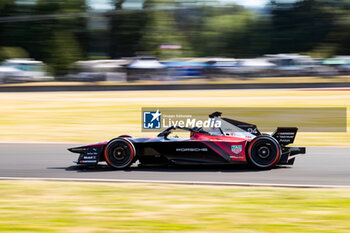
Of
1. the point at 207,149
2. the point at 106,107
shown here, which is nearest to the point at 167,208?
the point at 207,149

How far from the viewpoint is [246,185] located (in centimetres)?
741

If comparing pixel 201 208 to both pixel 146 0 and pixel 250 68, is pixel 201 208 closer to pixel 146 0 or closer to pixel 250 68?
pixel 250 68

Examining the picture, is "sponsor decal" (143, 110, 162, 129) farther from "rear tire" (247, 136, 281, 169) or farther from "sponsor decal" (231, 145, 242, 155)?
"rear tire" (247, 136, 281, 169)

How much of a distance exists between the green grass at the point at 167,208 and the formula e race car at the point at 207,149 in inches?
47.4

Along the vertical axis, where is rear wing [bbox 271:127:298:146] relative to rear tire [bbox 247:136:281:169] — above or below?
above

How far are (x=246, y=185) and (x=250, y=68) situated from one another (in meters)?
32.4

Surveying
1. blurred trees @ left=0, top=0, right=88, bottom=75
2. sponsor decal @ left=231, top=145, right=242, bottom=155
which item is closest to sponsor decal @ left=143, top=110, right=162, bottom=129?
sponsor decal @ left=231, top=145, right=242, bottom=155

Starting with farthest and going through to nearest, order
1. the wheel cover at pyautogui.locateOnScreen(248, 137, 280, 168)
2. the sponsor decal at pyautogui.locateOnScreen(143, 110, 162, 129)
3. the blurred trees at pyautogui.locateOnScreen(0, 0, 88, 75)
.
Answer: the blurred trees at pyautogui.locateOnScreen(0, 0, 88, 75)
the sponsor decal at pyautogui.locateOnScreen(143, 110, 162, 129)
the wheel cover at pyautogui.locateOnScreen(248, 137, 280, 168)

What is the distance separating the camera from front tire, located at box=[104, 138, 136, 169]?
874cm

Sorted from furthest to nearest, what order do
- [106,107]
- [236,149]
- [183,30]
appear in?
[183,30]
[106,107]
[236,149]

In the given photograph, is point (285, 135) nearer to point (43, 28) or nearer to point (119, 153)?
point (119, 153)

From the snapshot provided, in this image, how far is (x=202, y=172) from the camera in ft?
28.1

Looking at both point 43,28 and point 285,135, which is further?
point 43,28

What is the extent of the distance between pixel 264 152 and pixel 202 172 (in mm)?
1025
